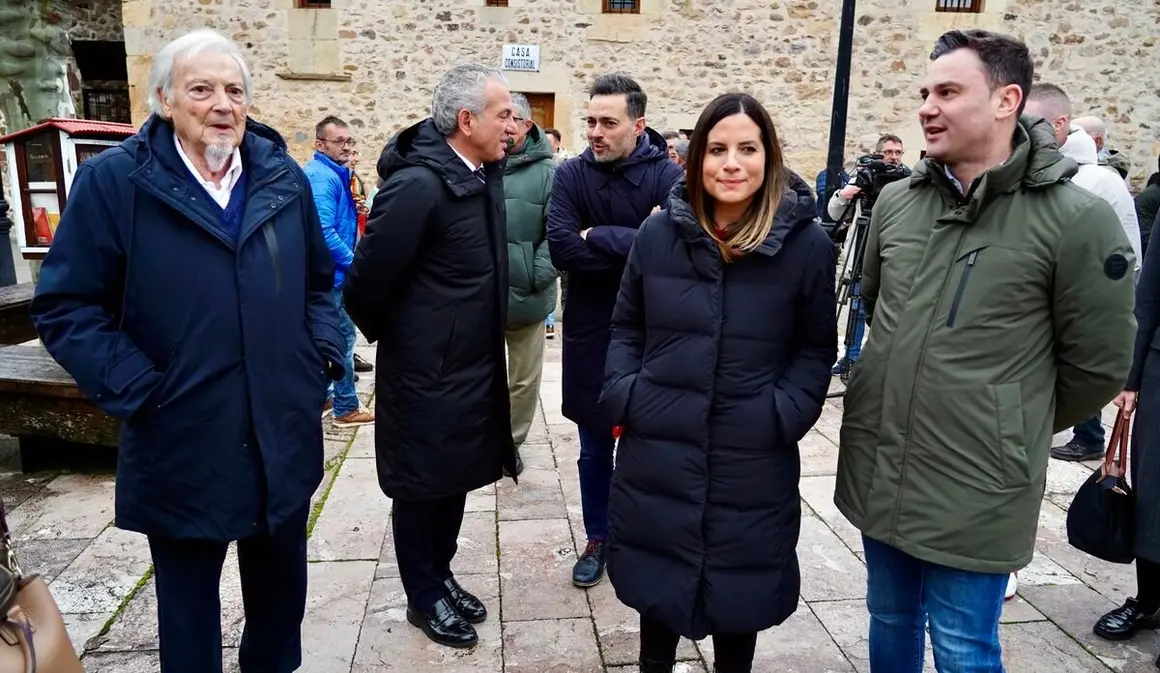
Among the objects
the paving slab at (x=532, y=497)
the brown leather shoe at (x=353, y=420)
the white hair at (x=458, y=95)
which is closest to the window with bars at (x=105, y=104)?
the brown leather shoe at (x=353, y=420)

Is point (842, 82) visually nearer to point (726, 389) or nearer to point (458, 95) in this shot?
point (458, 95)

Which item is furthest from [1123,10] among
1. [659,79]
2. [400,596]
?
[400,596]

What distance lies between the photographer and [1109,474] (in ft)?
8.80

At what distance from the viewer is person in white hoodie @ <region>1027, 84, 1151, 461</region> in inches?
138

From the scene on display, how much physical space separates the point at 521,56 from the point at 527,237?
8.06m

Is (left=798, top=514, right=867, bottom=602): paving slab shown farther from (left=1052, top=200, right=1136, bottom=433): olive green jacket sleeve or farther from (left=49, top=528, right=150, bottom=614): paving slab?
A: (left=49, top=528, right=150, bottom=614): paving slab

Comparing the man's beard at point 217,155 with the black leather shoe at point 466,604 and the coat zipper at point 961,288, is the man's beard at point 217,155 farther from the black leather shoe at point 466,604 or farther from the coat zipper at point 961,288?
the coat zipper at point 961,288

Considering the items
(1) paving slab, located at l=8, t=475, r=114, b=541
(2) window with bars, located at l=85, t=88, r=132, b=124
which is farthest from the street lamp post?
(2) window with bars, located at l=85, t=88, r=132, b=124

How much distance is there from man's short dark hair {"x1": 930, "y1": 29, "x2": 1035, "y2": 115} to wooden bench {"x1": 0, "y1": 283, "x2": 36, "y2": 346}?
547 cm

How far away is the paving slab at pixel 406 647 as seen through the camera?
2.66 meters

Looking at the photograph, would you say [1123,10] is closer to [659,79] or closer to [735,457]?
[659,79]

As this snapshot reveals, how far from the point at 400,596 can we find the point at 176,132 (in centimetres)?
194

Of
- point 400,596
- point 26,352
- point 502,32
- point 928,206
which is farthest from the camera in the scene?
point 502,32

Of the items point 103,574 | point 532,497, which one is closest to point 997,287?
point 532,497
